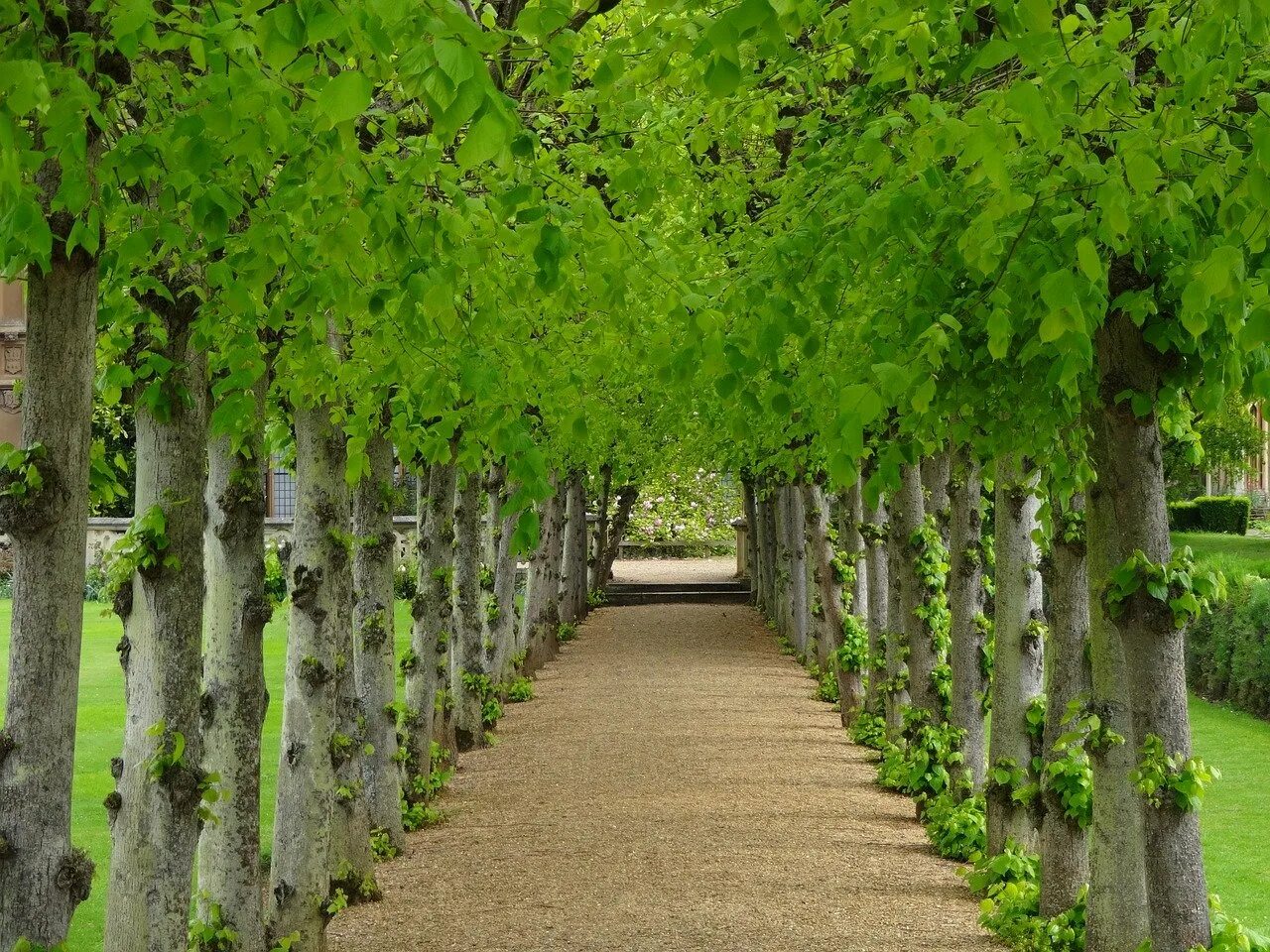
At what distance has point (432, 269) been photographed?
4160 millimetres

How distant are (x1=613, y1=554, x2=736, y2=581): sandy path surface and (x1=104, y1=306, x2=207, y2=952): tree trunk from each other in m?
40.9

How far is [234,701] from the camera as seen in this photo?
680 centimetres

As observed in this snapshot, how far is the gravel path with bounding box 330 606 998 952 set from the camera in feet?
28.9

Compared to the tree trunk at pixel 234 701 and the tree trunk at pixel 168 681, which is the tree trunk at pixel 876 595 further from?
the tree trunk at pixel 168 681

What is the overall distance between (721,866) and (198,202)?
25.0 ft

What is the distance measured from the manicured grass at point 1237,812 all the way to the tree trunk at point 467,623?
25.5 ft

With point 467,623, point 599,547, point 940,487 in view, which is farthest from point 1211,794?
point 599,547

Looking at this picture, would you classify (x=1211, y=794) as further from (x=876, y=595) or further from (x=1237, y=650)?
(x=1237, y=650)

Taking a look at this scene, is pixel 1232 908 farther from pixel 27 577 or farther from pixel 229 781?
pixel 27 577

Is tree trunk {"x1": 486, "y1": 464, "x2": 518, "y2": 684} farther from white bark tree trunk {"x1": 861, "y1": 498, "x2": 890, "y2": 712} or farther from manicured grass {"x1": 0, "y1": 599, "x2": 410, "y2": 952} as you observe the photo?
white bark tree trunk {"x1": 861, "y1": 498, "x2": 890, "y2": 712}

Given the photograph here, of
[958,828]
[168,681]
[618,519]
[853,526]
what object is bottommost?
[958,828]

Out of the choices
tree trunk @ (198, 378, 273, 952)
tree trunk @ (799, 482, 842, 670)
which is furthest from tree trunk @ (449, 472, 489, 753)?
tree trunk @ (198, 378, 273, 952)

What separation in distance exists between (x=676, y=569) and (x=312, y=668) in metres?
46.4

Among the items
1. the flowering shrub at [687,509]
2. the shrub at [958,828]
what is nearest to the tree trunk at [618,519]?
the flowering shrub at [687,509]
